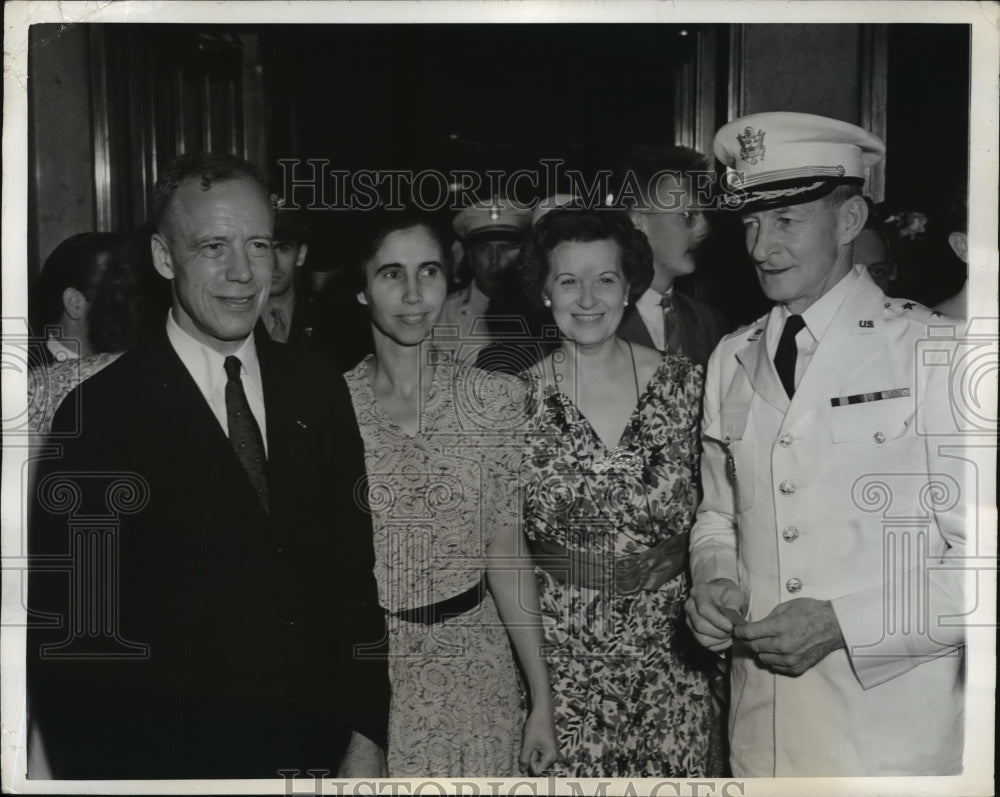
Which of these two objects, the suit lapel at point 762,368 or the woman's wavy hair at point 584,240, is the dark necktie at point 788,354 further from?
the woman's wavy hair at point 584,240

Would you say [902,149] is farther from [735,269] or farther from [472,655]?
[472,655]

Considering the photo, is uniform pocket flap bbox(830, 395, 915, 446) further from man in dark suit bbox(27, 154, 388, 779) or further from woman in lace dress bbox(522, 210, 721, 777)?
man in dark suit bbox(27, 154, 388, 779)

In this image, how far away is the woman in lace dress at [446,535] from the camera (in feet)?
A: 6.99

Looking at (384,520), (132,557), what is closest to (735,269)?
(384,520)

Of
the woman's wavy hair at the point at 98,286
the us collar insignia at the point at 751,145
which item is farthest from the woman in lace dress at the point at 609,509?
the woman's wavy hair at the point at 98,286

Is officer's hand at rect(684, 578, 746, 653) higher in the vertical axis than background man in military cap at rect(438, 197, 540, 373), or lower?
lower

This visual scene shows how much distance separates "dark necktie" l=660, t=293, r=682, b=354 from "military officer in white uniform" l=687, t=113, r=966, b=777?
108 mm

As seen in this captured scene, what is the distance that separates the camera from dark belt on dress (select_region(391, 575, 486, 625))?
214cm

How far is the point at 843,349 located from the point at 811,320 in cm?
8

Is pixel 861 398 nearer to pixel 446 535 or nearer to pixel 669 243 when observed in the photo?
pixel 669 243

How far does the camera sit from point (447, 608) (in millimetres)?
2141

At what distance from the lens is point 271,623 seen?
6.99 ft

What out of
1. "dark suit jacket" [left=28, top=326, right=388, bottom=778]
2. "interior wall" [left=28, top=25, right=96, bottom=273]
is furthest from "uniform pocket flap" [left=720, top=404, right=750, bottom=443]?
"interior wall" [left=28, top=25, right=96, bottom=273]

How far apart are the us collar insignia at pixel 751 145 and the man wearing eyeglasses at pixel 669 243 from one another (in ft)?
0.26
